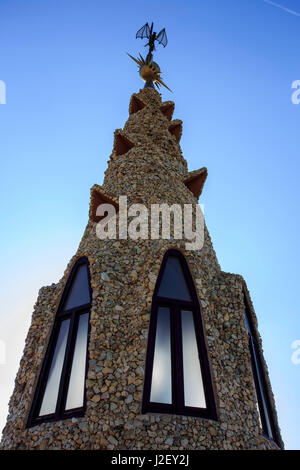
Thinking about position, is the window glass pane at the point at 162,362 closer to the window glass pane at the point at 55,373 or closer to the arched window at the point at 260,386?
the window glass pane at the point at 55,373

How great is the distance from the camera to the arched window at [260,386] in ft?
29.3

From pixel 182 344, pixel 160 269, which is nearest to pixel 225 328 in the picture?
pixel 182 344

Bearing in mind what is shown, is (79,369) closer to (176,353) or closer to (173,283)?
(176,353)

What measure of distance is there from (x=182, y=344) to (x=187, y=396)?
1112 millimetres

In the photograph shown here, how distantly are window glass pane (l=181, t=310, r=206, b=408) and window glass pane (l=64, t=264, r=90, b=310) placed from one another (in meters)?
2.49

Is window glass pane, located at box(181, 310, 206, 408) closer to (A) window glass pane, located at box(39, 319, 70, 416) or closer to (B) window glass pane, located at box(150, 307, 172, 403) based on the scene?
(B) window glass pane, located at box(150, 307, 172, 403)

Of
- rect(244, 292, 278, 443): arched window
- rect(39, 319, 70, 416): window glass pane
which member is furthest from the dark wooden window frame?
rect(39, 319, 70, 416): window glass pane

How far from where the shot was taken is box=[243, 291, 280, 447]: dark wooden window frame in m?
9.00

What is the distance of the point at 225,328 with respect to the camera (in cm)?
942

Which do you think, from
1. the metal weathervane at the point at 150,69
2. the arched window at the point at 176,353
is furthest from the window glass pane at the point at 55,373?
the metal weathervane at the point at 150,69

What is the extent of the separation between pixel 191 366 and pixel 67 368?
276cm

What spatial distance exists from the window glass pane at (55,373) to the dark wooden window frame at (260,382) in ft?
15.7

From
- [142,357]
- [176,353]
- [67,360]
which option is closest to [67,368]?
[67,360]
